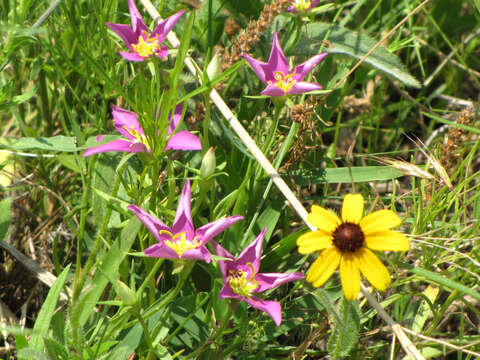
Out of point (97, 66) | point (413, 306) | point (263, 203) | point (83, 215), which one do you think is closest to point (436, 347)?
point (413, 306)

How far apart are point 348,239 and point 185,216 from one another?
0.38m

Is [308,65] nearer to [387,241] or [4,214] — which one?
[387,241]

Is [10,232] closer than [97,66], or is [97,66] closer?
[97,66]

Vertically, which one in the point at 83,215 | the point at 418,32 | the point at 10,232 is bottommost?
the point at 10,232

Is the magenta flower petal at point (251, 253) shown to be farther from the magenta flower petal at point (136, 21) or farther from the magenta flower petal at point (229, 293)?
the magenta flower petal at point (136, 21)

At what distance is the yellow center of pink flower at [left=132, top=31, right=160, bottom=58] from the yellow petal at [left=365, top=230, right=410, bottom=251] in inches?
27.3

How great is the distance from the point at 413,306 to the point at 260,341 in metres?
0.54

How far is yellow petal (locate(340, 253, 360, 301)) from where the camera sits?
3.82 feet

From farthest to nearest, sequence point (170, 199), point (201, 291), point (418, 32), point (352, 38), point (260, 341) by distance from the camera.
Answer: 1. point (418, 32)
2. point (352, 38)
3. point (201, 291)
4. point (260, 341)
5. point (170, 199)

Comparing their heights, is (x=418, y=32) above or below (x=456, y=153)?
above

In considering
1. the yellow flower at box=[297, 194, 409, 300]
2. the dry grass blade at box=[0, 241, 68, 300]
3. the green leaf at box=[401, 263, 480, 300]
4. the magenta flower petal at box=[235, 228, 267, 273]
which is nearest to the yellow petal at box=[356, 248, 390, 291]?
the yellow flower at box=[297, 194, 409, 300]

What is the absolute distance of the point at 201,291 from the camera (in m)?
1.67

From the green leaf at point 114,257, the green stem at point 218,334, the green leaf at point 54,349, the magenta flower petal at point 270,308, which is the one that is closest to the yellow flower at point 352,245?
the magenta flower petal at point 270,308

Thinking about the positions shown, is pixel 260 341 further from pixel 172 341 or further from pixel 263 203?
pixel 263 203
